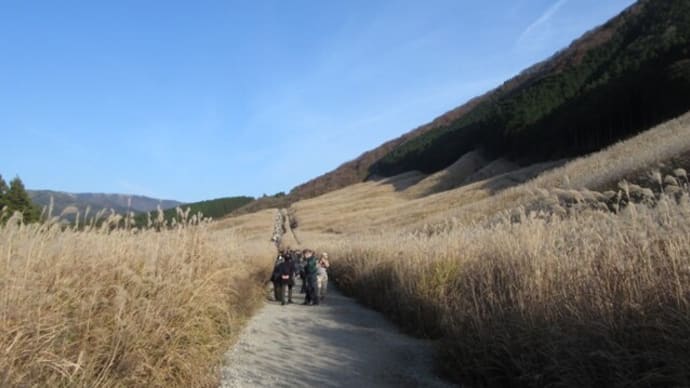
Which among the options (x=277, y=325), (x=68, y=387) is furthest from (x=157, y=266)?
(x=277, y=325)

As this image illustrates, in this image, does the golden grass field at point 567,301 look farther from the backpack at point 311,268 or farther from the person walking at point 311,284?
the backpack at point 311,268

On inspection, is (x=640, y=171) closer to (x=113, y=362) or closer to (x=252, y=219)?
(x=113, y=362)

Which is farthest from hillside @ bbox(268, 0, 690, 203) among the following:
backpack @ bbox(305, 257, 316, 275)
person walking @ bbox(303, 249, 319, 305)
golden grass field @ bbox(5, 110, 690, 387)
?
golden grass field @ bbox(5, 110, 690, 387)

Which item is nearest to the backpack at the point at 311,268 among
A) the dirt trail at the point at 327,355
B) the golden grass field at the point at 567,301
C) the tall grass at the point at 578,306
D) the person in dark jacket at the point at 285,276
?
the person in dark jacket at the point at 285,276

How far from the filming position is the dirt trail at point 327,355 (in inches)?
209

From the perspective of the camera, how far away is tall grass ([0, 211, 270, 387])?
2848mm

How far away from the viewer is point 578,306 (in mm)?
4148

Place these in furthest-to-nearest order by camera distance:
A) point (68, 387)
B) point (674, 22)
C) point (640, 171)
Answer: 1. point (674, 22)
2. point (640, 171)
3. point (68, 387)

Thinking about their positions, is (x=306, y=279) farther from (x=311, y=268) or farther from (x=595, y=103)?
(x=595, y=103)

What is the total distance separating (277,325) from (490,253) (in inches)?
181

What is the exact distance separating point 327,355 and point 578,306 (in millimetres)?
3543

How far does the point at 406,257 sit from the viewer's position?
962cm

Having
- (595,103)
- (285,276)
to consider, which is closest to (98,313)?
(285,276)

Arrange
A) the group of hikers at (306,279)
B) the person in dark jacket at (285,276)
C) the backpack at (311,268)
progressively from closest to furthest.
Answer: the group of hikers at (306,279) → the backpack at (311,268) → the person in dark jacket at (285,276)
